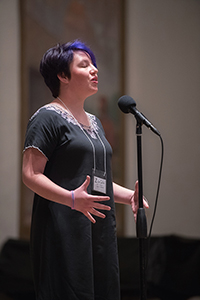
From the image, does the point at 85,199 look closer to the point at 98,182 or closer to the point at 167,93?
the point at 98,182

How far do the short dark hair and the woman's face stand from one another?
0.02 metres

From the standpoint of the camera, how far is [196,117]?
3.47 meters

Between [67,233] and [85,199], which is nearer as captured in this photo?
[85,199]

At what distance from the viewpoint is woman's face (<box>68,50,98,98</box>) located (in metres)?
1.47

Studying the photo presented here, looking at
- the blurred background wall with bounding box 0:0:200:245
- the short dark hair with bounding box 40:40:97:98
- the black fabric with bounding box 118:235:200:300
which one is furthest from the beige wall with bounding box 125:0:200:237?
the short dark hair with bounding box 40:40:97:98

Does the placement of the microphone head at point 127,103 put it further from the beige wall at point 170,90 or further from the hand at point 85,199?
the beige wall at point 170,90

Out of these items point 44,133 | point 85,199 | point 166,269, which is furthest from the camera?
point 166,269

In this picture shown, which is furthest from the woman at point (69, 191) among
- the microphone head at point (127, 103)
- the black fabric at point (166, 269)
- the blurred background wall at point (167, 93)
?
the blurred background wall at point (167, 93)

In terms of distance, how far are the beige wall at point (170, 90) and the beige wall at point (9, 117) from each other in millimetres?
1100

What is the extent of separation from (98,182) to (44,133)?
0.97 feet

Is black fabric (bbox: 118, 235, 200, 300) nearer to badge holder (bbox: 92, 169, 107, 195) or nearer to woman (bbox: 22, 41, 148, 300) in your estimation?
woman (bbox: 22, 41, 148, 300)

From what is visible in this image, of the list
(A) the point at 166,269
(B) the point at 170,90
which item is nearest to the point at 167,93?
(B) the point at 170,90

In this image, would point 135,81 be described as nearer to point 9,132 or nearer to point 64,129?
point 9,132

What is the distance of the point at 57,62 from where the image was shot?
4.83 ft
